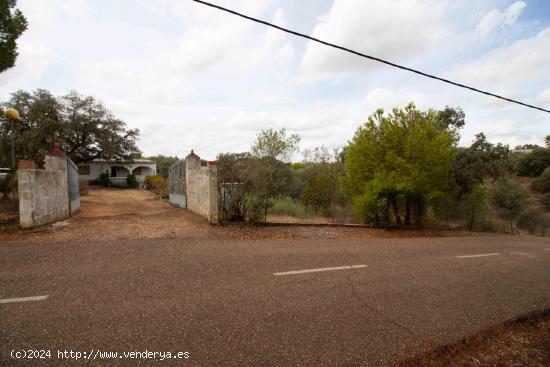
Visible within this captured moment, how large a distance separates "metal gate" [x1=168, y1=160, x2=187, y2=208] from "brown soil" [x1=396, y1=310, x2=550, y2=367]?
12.3 meters

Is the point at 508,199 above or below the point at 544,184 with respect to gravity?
below

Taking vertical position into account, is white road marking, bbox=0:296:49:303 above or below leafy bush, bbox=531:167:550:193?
below

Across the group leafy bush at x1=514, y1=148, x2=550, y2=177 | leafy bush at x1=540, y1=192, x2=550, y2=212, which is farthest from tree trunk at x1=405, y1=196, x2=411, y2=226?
leafy bush at x1=514, y1=148, x2=550, y2=177

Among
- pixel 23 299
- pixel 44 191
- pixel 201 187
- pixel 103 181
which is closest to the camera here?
pixel 23 299

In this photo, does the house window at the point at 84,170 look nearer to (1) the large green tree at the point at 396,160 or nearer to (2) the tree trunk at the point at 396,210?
(1) the large green tree at the point at 396,160

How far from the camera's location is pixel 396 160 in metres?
12.3

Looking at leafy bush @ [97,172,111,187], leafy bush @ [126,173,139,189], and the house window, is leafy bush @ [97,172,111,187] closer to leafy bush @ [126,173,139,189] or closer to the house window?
leafy bush @ [126,173,139,189]

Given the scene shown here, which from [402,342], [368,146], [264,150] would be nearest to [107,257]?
[402,342]

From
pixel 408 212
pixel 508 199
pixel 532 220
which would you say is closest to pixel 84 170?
pixel 408 212

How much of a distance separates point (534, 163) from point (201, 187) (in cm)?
5414

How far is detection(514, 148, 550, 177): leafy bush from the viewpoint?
42.1 meters

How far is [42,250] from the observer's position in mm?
6004

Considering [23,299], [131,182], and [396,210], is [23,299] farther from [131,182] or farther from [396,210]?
[131,182]

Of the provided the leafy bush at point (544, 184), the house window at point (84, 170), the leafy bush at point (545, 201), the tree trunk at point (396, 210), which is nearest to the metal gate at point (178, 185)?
the tree trunk at point (396, 210)
